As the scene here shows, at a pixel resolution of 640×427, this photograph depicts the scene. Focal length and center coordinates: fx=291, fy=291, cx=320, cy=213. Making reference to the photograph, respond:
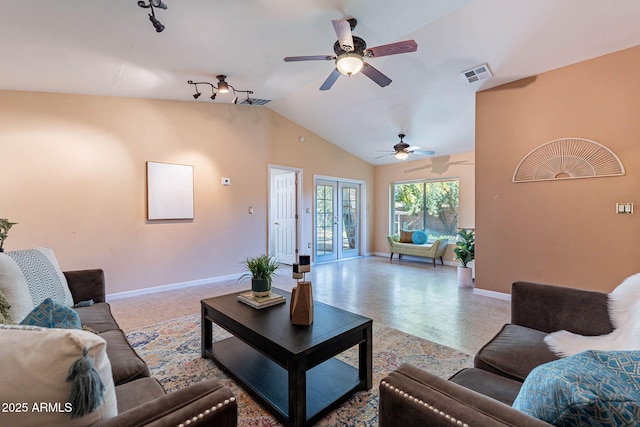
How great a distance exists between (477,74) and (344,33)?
2214 millimetres

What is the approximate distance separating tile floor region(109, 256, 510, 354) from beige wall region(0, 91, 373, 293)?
0.57 m

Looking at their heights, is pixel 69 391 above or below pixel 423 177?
below

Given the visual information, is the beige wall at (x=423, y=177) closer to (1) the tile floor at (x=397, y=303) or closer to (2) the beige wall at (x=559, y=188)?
(1) the tile floor at (x=397, y=303)

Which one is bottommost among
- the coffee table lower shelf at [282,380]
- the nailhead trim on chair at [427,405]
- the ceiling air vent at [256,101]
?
the coffee table lower shelf at [282,380]

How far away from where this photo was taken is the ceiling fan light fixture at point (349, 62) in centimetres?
263

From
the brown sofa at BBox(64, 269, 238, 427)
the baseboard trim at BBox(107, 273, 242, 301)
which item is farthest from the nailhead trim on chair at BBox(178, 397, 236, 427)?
the baseboard trim at BBox(107, 273, 242, 301)

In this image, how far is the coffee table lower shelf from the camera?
165cm

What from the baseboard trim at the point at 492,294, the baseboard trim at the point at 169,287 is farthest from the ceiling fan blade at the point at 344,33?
the baseboard trim at the point at 169,287

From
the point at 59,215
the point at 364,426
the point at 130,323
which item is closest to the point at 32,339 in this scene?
the point at 364,426

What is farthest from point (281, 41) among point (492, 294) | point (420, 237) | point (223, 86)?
point (420, 237)

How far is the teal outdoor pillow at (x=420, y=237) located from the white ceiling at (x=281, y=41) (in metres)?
3.10

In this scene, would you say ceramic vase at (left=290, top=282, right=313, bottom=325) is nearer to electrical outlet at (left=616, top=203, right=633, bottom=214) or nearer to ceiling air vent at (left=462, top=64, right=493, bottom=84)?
ceiling air vent at (left=462, top=64, right=493, bottom=84)

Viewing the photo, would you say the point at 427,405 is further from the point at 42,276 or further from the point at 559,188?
the point at 559,188

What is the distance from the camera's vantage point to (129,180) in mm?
3955
